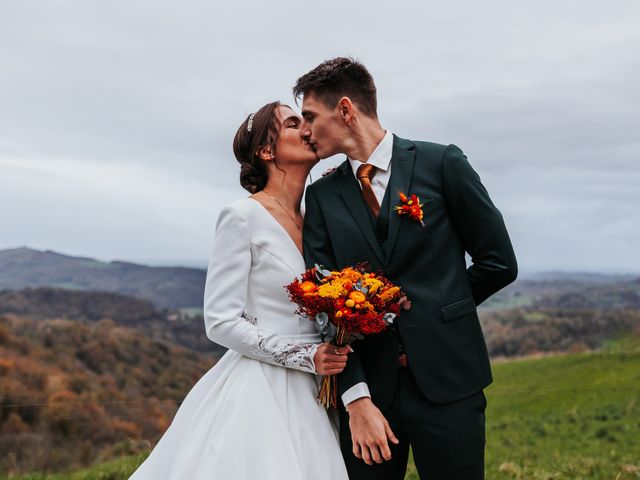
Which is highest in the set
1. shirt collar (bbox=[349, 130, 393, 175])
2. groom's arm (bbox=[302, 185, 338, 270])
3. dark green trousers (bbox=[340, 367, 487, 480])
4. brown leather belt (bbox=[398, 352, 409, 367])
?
shirt collar (bbox=[349, 130, 393, 175])

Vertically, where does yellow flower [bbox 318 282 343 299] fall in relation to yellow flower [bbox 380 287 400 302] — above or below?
above

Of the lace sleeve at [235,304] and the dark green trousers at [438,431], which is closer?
the dark green trousers at [438,431]

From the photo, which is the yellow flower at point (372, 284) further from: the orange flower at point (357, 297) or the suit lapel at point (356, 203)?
the suit lapel at point (356, 203)

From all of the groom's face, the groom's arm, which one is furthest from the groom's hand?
the groom's face

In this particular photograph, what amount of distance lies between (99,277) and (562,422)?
121 feet

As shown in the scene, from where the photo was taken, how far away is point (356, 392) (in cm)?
338

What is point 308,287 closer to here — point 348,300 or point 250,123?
point 348,300

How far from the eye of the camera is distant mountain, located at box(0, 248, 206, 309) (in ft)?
129

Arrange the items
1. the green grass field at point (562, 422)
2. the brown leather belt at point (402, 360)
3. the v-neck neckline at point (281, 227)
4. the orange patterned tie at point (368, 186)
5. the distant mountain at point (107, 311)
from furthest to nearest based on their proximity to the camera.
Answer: the distant mountain at point (107, 311) → the green grass field at point (562, 422) → the v-neck neckline at point (281, 227) → the orange patterned tie at point (368, 186) → the brown leather belt at point (402, 360)

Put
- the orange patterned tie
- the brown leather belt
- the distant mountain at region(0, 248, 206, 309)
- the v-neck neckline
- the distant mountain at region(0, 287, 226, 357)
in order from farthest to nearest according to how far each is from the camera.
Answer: the distant mountain at region(0, 248, 206, 309) < the distant mountain at region(0, 287, 226, 357) < the v-neck neckline < the orange patterned tie < the brown leather belt

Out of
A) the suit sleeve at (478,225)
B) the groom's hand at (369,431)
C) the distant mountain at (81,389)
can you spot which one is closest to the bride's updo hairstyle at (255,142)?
the suit sleeve at (478,225)

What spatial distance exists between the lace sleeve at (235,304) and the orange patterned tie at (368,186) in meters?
0.66

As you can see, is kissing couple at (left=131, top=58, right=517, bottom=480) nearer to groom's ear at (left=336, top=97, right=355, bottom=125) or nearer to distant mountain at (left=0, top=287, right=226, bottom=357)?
groom's ear at (left=336, top=97, right=355, bottom=125)

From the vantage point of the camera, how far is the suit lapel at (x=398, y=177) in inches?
134
